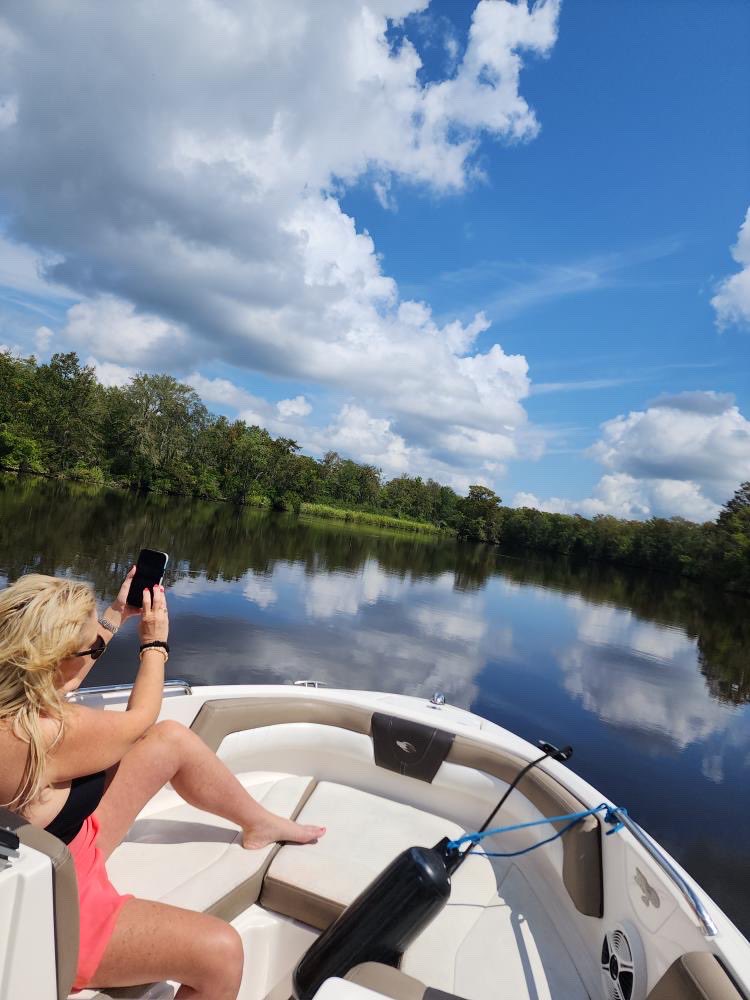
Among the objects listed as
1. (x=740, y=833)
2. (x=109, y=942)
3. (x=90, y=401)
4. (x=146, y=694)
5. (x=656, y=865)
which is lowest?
(x=740, y=833)

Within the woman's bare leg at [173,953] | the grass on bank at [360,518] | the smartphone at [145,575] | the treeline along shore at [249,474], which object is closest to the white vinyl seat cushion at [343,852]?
the woman's bare leg at [173,953]

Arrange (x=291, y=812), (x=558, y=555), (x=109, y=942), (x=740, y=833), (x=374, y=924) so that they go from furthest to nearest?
(x=558, y=555), (x=740, y=833), (x=291, y=812), (x=374, y=924), (x=109, y=942)

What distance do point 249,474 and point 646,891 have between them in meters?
55.6

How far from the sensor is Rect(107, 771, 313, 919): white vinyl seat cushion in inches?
75.6

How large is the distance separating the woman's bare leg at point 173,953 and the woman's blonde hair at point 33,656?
410mm

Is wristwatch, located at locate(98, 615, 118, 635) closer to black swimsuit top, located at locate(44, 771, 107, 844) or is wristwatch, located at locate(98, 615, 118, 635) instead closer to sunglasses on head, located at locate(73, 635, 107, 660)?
sunglasses on head, located at locate(73, 635, 107, 660)

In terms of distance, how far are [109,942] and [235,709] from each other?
1388 millimetres

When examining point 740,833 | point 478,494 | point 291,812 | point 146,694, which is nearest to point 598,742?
point 740,833

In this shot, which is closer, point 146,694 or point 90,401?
point 146,694

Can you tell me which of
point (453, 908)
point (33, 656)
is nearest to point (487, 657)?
point (453, 908)

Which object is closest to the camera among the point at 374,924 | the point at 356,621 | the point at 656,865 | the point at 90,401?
the point at 374,924

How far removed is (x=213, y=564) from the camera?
1461cm

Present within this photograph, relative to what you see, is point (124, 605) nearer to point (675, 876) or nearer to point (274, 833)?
point (274, 833)

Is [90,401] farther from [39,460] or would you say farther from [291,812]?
[291,812]
